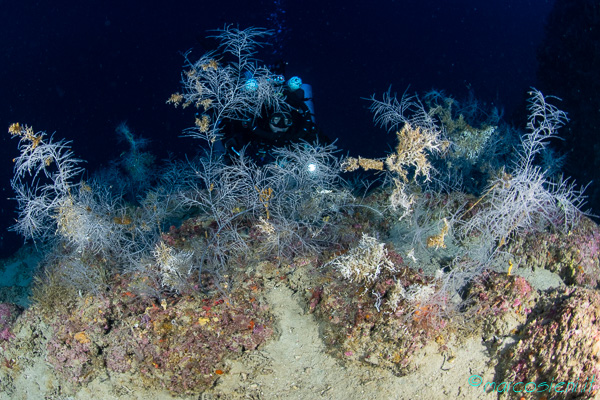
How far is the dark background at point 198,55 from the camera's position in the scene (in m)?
26.8

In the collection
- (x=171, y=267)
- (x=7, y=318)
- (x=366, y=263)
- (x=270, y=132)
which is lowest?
(x=7, y=318)

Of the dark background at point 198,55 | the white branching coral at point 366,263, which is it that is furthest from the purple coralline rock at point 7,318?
the dark background at point 198,55

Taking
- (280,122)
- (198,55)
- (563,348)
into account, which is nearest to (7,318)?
(280,122)

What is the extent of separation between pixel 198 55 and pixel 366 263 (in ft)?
65.0

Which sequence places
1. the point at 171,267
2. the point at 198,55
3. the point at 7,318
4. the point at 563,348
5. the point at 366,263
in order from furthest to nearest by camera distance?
the point at 198,55
the point at 7,318
the point at 171,267
the point at 366,263
the point at 563,348

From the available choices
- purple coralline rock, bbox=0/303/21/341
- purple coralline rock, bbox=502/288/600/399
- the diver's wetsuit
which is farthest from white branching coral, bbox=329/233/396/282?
purple coralline rock, bbox=0/303/21/341

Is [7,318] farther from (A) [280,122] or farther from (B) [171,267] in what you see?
(A) [280,122]

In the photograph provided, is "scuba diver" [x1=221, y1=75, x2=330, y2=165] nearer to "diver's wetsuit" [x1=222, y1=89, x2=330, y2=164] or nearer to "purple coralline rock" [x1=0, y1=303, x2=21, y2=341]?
"diver's wetsuit" [x1=222, y1=89, x2=330, y2=164]

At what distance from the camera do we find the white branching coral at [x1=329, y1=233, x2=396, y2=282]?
3.14 metres

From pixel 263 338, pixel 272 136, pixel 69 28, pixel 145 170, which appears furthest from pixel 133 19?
pixel 263 338

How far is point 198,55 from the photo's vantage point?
19.3 m

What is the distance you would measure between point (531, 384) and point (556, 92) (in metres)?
10.4

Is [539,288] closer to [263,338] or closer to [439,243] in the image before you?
[439,243]

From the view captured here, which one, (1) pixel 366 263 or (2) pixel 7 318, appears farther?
(2) pixel 7 318
